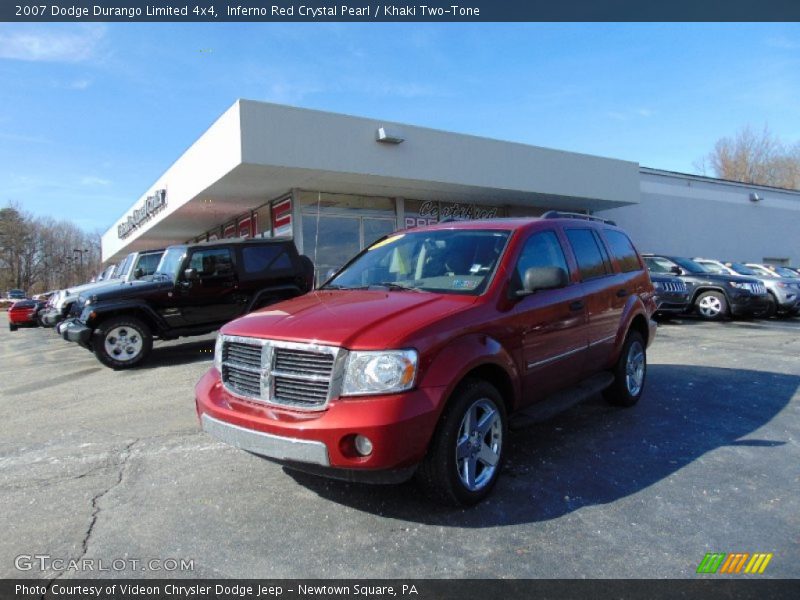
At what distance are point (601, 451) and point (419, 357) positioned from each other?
216 centimetres

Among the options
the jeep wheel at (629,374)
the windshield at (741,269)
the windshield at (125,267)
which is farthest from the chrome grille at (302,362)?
the windshield at (741,269)

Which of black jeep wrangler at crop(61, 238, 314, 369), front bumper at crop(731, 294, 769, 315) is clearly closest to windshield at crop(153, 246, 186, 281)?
black jeep wrangler at crop(61, 238, 314, 369)

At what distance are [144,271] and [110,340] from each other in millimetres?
4786

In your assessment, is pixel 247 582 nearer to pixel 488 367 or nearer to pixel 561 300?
pixel 488 367

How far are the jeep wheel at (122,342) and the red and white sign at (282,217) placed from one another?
719 cm

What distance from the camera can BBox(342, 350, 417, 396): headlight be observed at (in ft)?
9.74

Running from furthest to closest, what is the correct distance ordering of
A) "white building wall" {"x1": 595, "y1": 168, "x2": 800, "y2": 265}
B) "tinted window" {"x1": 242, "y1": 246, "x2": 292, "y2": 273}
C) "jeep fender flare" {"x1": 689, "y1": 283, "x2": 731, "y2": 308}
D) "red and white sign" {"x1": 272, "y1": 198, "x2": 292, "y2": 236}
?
"white building wall" {"x1": 595, "y1": 168, "x2": 800, "y2": 265} → "red and white sign" {"x1": 272, "y1": 198, "x2": 292, "y2": 236} → "jeep fender flare" {"x1": 689, "y1": 283, "x2": 731, "y2": 308} → "tinted window" {"x1": 242, "y1": 246, "x2": 292, "y2": 273}

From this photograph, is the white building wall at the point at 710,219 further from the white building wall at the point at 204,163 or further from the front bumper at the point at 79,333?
the front bumper at the point at 79,333

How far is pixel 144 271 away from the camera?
514 inches

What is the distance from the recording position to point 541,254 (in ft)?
Result: 14.4

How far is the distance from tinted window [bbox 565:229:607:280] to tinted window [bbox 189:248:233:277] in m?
6.92

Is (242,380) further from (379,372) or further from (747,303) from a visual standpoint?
(747,303)

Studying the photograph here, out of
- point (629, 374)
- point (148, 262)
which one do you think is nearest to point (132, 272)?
point (148, 262)

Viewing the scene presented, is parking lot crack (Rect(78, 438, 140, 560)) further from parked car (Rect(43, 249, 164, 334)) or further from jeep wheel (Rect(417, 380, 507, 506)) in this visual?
parked car (Rect(43, 249, 164, 334))
